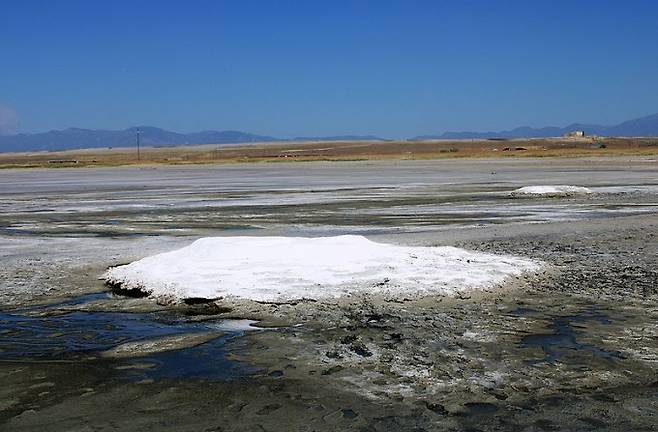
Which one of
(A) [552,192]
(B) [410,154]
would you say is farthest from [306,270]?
(B) [410,154]

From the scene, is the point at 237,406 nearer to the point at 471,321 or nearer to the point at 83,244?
the point at 471,321

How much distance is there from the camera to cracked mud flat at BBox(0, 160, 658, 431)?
17.3 ft

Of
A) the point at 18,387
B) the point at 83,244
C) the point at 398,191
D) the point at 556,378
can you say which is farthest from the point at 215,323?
the point at 398,191

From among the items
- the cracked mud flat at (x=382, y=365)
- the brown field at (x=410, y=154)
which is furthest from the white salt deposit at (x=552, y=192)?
the brown field at (x=410, y=154)

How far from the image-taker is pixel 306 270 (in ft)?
33.9

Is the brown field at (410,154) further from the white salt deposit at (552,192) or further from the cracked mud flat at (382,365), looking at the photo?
the cracked mud flat at (382,365)

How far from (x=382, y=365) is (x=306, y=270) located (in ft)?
13.2

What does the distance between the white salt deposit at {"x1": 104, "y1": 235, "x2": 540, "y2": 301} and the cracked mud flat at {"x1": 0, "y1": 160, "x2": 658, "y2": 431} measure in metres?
0.43

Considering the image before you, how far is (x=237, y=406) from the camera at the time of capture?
218 inches

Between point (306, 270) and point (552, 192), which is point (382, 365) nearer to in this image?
point (306, 270)

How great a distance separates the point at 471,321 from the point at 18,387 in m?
4.72

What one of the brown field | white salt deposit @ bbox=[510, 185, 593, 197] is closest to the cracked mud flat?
white salt deposit @ bbox=[510, 185, 593, 197]

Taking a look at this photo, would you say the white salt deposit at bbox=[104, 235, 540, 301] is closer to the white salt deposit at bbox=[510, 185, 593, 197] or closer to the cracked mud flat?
the cracked mud flat

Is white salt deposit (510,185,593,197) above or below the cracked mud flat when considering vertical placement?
below
